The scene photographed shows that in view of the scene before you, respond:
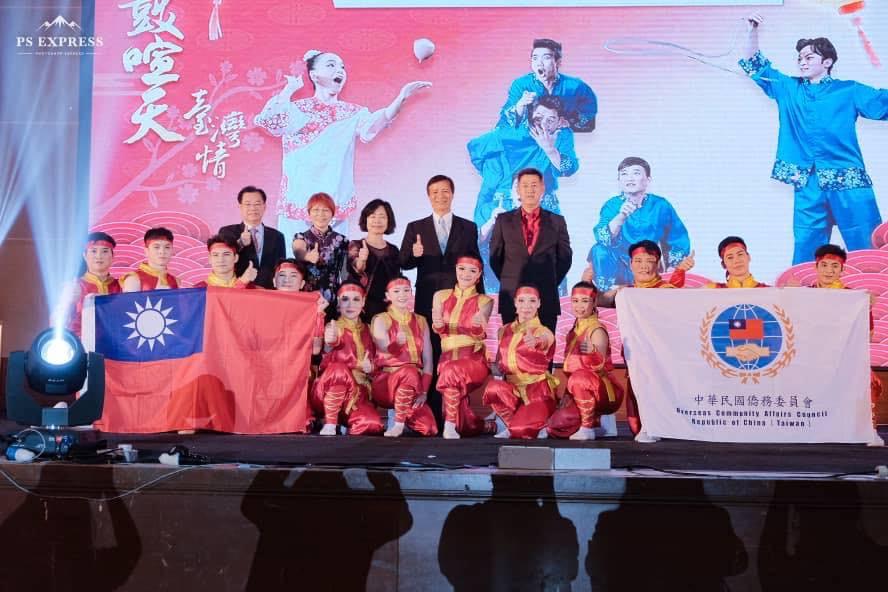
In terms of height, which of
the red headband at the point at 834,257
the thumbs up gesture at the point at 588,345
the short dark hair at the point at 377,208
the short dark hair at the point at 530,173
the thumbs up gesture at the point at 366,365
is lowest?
the thumbs up gesture at the point at 366,365

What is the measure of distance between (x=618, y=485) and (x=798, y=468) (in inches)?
38.5

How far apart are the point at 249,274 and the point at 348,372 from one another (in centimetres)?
103

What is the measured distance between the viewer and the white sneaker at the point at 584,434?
471 centimetres

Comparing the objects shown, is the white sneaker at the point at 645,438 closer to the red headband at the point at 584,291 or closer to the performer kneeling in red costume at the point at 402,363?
the red headband at the point at 584,291

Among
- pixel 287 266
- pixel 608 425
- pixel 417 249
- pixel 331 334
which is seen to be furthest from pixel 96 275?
pixel 608 425

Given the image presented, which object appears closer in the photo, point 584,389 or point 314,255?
point 584,389

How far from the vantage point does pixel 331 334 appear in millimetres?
5012

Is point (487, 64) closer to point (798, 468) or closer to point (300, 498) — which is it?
point (798, 468)

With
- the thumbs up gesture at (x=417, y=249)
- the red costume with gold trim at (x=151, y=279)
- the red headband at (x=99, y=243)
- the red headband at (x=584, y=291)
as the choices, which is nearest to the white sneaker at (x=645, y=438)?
the red headband at (x=584, y=291)

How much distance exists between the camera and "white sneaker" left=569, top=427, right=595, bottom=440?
471cm

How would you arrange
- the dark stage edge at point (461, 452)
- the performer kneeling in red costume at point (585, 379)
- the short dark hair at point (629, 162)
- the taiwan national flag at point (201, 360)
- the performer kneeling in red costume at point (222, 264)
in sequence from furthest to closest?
the short dark hair at point (629, 162) → the performer kneeling in red costume at point (222, 264) → the performer kneeling in red costume at point (585, 379) → the taiwan national flag at point (201, 360) → the dark stage edge at point (461, 452)

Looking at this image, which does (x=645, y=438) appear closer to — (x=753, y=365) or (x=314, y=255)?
(x=753, y=365)

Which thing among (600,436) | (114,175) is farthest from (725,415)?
(114,175)

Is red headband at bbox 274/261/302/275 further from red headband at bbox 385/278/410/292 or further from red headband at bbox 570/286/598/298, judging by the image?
red headband at bbox 570/286/598/298
